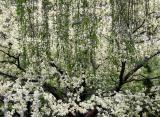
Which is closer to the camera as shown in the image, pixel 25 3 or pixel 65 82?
pixel 25 3

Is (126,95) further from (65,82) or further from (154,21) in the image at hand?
(154,21)

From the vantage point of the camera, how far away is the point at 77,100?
13.8m

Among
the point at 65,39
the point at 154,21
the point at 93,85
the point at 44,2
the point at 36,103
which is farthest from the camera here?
the point at 154,21

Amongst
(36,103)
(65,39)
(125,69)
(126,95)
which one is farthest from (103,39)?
(65,39)

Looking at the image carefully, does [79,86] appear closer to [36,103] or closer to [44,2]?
[36,103]

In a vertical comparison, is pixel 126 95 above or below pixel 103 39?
below

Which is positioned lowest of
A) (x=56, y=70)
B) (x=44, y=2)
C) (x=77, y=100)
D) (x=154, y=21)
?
(x=77, y=100)

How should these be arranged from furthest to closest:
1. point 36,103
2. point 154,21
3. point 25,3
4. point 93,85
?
1. point 154,21
2. point 93,85
3. point 36,103
4. point 25,3

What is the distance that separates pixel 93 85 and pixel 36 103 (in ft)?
7.46

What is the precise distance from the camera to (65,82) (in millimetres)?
14156

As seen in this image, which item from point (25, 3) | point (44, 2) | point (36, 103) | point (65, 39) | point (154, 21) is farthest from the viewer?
point (154, 21)

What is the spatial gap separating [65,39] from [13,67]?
427 inches

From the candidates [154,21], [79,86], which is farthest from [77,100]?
[154,21]

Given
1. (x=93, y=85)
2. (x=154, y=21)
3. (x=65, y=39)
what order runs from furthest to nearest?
(x=154, y=21) < (x=93, y=85) < (x=65, y=39)
